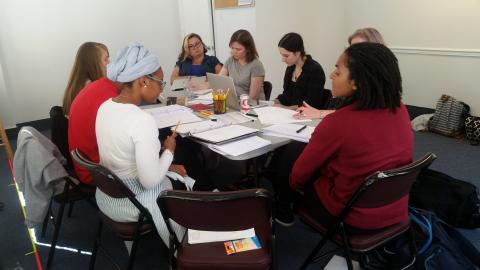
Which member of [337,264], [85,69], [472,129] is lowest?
[337,264]

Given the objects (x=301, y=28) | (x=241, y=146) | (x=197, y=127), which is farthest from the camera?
(x=301, y=28)

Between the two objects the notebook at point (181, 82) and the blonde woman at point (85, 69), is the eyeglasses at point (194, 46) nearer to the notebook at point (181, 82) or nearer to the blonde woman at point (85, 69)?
the notebook at point (181, 82)

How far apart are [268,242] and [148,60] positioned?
35.6 inches

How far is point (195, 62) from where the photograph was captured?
3467 mm

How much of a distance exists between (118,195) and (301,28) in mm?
3965

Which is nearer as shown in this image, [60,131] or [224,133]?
[224,133]

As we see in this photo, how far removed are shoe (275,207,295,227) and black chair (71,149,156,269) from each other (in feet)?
2.89

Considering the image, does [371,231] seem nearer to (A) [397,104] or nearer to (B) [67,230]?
(A) [397,104]

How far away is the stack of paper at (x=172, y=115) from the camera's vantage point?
6.86ft

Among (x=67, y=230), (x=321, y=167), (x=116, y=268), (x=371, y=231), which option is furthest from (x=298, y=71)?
A: (x=67, y=230)

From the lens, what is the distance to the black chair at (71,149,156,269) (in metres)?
1.34

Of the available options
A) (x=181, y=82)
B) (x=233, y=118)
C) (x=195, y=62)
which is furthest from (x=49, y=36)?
(x=233, y=118)

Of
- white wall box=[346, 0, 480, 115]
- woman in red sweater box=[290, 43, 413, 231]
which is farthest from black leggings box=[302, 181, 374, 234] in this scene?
white wall box=[346, 0, 480, 115]

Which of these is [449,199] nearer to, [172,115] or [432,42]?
[172,115]
